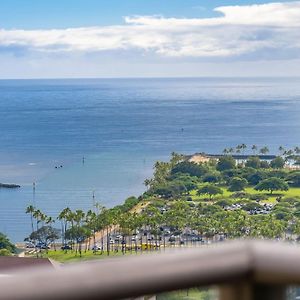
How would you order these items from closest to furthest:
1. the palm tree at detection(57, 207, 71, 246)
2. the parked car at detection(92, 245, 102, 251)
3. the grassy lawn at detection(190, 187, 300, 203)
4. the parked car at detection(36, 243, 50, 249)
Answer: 1. the parked car at detection(92, 245, 102, 251)
2. the parked car at detection(36, 243, 50, 249)
3. the palm tree at detection(57, 207, 71, 246)
4. the grassy lawn at detection(190, 187, 300, 203)

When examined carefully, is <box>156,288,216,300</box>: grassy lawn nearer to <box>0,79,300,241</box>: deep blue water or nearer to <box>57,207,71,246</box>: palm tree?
<box>57,207,71,246</box>: palm tree

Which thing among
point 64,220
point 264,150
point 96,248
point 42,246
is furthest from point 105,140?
point 96,248

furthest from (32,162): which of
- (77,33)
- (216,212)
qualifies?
(77,33)

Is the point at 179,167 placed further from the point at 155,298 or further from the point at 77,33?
the point at 77,33

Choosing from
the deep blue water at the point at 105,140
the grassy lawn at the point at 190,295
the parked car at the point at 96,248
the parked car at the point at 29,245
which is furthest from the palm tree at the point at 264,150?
the grassy lawn at the point at 190,295

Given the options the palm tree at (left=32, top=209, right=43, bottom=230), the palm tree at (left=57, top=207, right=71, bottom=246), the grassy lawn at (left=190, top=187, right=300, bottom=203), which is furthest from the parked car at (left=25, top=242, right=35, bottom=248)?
the grassy lawn at (left=190, top=187, right=300, bottom=203)

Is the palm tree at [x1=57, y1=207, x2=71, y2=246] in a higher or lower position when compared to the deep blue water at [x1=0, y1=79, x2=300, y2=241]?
lower

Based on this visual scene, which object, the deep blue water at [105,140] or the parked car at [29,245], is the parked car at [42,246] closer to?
the parked car at [29,245]
